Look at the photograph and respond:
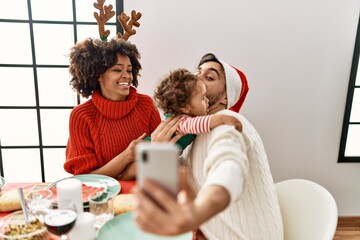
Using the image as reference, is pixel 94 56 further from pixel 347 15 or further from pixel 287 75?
pixel 347 15

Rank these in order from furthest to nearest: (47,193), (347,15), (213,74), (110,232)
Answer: (347,15) → (213,74) → (47,193) → (110,232)

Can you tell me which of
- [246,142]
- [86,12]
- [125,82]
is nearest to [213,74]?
[246,142]

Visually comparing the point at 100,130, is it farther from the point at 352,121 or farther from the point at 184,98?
the point at 352,121

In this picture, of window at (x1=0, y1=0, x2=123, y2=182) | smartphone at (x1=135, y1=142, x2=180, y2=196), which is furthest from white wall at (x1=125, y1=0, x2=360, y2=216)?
smartphone at (x1=135, y1=142, x2=180, y2=196)

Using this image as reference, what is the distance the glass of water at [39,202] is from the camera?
3.52 feet

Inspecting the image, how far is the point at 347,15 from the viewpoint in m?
2.21

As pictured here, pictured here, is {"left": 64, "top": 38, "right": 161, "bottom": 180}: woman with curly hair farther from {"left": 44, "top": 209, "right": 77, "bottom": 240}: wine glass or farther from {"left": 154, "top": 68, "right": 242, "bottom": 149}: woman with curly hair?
{"left": 44, "top": 209, "right": 77, "bottom": 240}: wine glass

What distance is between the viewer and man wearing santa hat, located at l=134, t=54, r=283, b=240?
1.77ft

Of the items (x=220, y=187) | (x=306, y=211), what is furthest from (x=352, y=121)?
(x=220, y=187)

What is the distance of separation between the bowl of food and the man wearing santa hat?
20.9 inches

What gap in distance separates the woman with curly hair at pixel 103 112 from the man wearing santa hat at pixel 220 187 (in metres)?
0.45

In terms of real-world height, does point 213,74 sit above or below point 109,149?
above

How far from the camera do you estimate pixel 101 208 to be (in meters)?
1.11

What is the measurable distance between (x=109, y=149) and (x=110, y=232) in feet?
2.32
